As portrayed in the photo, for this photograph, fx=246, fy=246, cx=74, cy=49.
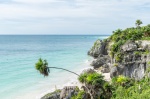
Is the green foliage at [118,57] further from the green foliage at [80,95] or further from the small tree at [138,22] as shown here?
the small tree at [138,22]

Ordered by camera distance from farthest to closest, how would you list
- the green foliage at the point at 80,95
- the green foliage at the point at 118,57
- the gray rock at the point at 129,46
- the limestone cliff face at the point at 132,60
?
Answer: the green foliage at the point at 118,57 → the gray rock at the point at 129,46 → the limestone cliff face at the point at 132,60 → the green foliage at the point at 80,95

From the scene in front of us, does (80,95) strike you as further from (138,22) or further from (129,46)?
(138,22)

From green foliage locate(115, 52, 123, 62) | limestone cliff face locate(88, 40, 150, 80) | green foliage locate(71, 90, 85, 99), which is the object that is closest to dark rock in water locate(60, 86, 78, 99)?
green foliage locate(71, 90, 85, 99)

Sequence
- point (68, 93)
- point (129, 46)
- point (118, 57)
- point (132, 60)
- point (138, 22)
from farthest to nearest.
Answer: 1. point (138, 22)
2. point (129, 46)
3. point (118, 57)
4. point (132, 60)
5. point (68, 93)

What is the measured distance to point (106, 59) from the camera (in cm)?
5775

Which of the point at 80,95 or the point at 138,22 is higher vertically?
the point at 138,22

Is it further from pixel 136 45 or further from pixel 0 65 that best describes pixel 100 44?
pixel 136 45

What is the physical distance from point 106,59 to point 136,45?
67.9ft

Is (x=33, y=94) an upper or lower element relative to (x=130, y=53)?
lower

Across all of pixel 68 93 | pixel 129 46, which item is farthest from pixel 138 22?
pixel 68 93

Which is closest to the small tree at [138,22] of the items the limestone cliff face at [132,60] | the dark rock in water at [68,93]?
the limestone cliff face at [132,60]

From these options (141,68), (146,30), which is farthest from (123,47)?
(146,30)

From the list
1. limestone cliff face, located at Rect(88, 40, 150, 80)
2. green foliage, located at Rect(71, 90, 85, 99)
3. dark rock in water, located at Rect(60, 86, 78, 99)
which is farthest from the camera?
limestone cliff face, located at Rect(88, 40, 150, 80)

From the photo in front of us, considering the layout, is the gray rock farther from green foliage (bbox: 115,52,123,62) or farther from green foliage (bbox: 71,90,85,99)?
green foliage (bbox: 71,90,85,99)
